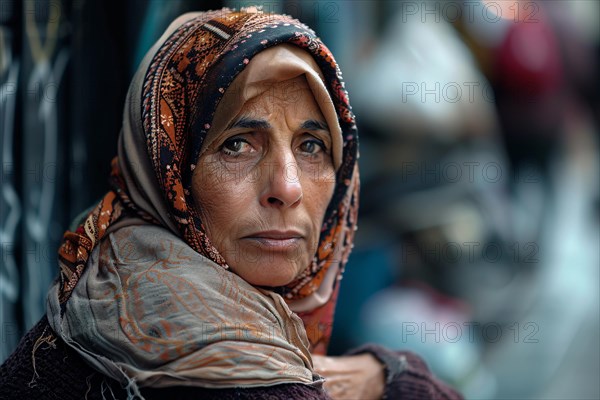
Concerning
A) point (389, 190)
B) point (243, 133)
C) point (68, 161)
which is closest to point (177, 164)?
point (243, 133)

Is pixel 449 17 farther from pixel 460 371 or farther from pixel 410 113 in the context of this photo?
pixel 460 371

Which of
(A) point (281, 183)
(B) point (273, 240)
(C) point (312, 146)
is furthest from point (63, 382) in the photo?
(C) point (312, 146)

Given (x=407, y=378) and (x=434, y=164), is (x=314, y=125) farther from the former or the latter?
(x=434, y=164)

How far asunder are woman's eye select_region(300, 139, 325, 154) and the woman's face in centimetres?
8

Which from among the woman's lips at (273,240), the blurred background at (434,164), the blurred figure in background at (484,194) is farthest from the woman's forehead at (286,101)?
the blurred figure in background at (484,194)

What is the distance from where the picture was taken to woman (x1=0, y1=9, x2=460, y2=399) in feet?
6.32

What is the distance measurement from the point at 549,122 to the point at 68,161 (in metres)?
3.95

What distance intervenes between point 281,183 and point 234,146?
0.57ft

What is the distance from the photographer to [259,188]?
218 centimetres

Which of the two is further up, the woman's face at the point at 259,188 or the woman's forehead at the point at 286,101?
the woman's forehead at the point at 286,101

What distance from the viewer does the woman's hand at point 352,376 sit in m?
2.50

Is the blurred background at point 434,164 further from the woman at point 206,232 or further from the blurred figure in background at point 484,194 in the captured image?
the woman at point 206,232

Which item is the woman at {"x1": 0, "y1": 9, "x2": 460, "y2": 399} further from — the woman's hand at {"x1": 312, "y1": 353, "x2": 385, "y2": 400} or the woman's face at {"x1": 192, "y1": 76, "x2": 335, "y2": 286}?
the woman's hand at {"x1": 312, "y1": 353, "x2": 385, "y2": 400}

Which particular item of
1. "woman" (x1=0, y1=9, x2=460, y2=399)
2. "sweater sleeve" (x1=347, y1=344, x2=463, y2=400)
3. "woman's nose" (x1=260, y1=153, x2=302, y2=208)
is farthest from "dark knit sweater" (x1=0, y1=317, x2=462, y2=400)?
"sweater sleeve" (x1=347, y1=344, x2=463, y2=400)
